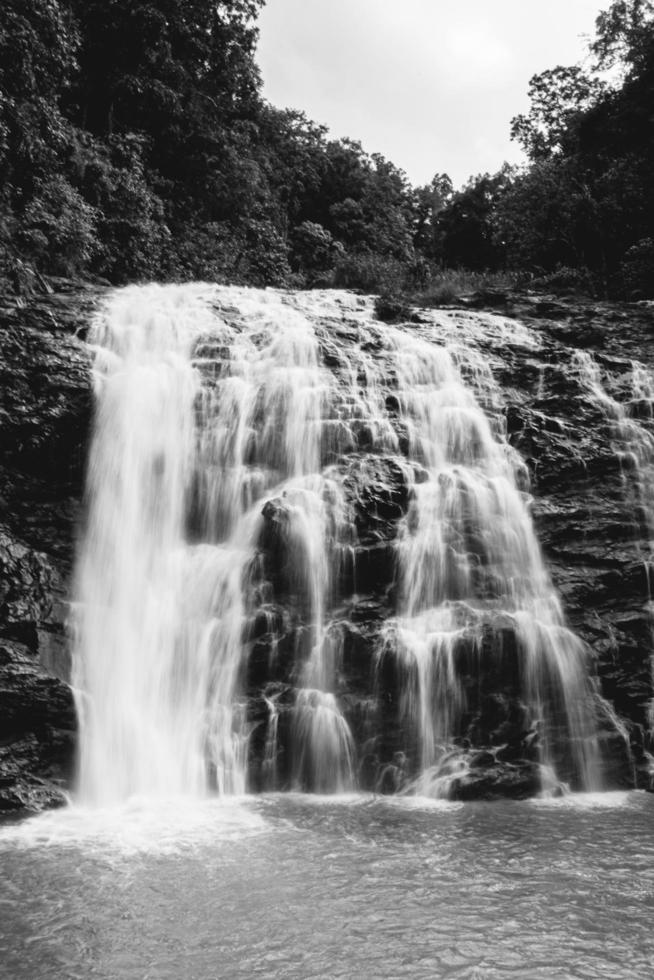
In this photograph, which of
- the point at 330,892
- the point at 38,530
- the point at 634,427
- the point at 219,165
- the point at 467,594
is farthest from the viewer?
the point at 219,165

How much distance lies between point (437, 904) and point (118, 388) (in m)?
7.79

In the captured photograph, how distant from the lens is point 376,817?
661cm

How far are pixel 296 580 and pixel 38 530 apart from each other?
3203 millimetres

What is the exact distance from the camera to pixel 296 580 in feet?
28.2

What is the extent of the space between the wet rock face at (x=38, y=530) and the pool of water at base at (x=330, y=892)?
69 centimetres

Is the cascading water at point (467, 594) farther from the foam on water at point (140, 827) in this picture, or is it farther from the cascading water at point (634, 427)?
the foam on water at point (140, 827)

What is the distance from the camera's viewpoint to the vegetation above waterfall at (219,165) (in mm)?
15453

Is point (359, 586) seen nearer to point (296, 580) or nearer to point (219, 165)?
point (296, 580)

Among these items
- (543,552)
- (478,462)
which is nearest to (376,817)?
(543,552)

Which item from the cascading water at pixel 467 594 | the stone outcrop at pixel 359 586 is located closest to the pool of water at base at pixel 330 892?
the stone outcrop at pixel 359 586

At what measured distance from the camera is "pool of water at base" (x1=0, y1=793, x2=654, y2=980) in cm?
410

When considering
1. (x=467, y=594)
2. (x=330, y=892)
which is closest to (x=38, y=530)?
(x=467, y=594)

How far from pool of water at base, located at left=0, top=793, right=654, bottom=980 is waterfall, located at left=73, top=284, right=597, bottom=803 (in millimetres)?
774

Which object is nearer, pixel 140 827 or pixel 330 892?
pixel 330 892
